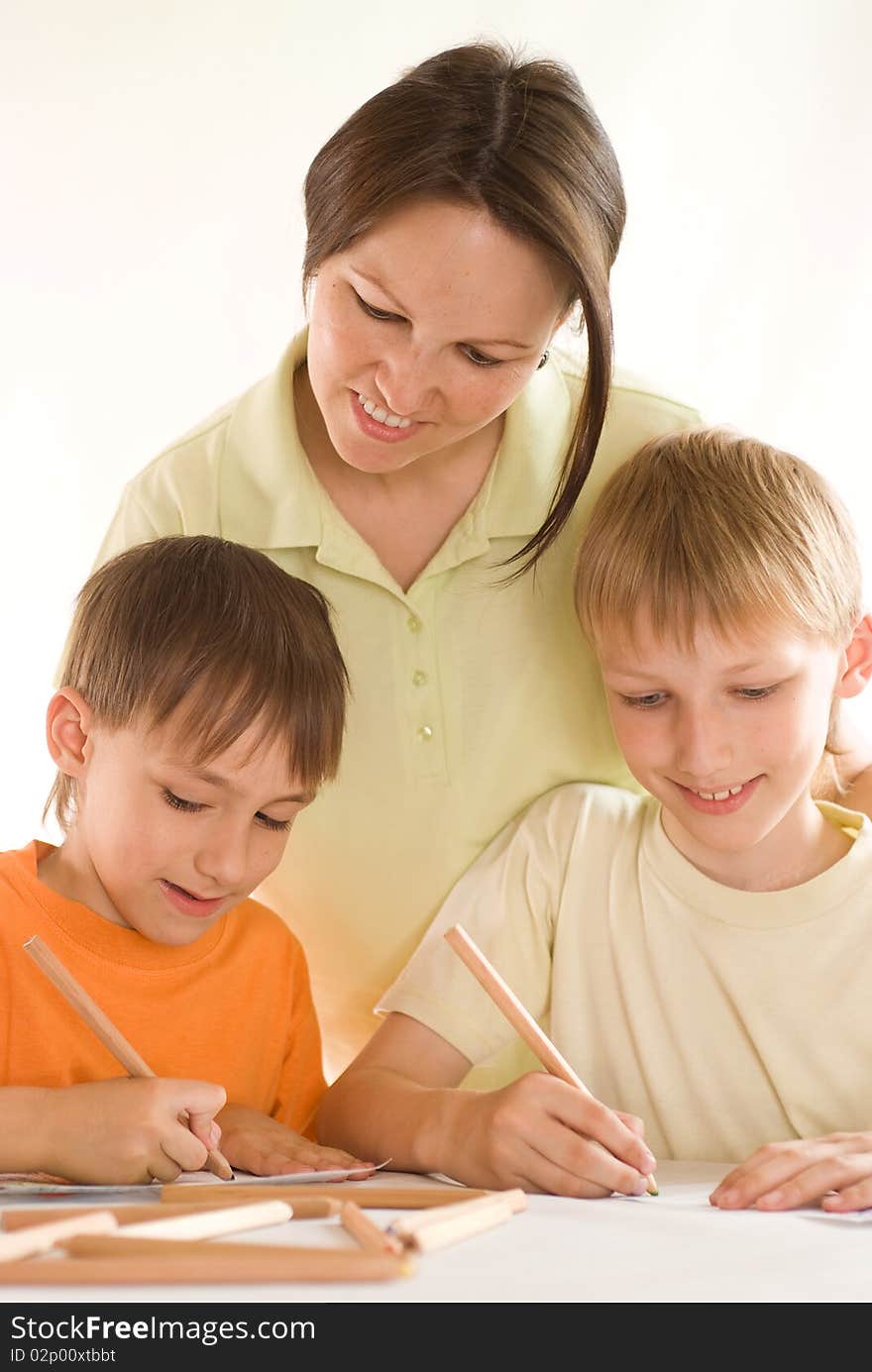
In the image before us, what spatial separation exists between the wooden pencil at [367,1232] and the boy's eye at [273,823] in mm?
385

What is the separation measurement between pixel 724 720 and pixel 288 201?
3.64 feet

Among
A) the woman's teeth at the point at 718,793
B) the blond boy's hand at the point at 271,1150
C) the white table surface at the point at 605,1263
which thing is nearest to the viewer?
the white table surface at the point at 605,1263

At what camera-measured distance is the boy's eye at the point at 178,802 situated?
1.19 meters

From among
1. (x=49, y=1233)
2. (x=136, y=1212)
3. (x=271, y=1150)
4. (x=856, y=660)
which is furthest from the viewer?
(x=856, y=660)

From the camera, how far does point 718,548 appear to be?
4.03ft

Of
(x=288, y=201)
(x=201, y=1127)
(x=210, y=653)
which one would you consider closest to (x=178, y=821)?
(x=210, y=653)

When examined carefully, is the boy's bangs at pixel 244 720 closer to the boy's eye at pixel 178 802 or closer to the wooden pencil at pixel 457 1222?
the boy's eye at pixel 178 802

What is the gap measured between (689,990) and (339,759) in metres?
0.35

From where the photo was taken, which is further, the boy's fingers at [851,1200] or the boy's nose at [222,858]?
the boy's nose at [222,858]

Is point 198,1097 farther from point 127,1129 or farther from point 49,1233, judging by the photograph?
point 49,1233

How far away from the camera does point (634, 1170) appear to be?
3.34 ft

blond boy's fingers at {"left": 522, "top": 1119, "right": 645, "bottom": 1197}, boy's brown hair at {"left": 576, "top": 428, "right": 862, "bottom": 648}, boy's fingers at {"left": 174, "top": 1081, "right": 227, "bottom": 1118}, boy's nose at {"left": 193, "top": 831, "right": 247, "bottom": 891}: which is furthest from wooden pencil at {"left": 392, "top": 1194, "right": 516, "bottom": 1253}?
boy's brown hair at {"left": 576, "top": 428, "right": 862, "bottom": 648}

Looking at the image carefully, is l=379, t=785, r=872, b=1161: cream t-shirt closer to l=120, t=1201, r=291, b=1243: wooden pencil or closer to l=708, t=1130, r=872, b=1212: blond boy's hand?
l=708, t=1130, r=872, b=1212: blond boy's hand

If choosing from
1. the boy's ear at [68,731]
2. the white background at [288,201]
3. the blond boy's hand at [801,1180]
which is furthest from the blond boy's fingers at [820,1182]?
the white background at [288,201]
